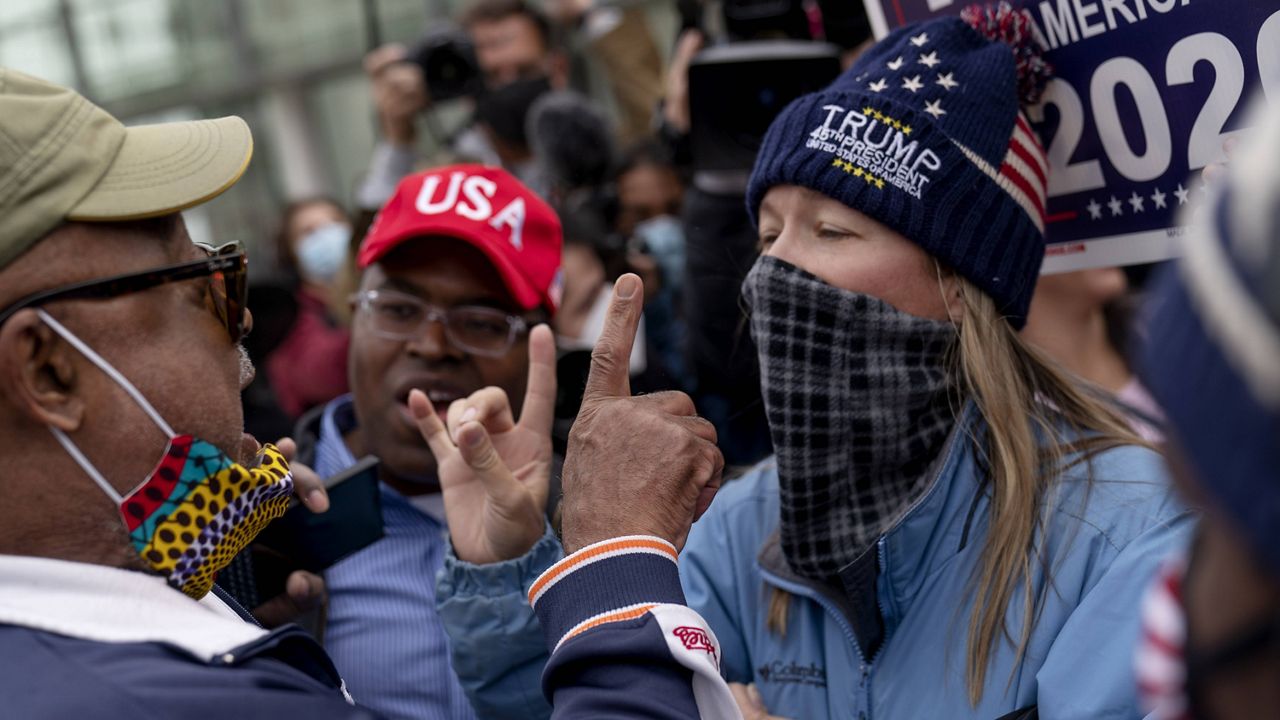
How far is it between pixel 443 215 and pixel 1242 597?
7.15 ft

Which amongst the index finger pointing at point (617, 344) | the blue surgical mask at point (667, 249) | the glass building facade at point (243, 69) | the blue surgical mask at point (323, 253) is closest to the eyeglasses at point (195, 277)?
the index finger pointing at point (617, 344)

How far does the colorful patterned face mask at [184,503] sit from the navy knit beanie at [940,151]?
1.10m

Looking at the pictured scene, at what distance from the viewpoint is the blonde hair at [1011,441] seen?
191cm

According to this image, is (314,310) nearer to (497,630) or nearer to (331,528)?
(331,528)

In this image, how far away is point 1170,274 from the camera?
81cm

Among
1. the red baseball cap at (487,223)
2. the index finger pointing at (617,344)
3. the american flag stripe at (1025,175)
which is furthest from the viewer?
the red baseball cap at (487,223)

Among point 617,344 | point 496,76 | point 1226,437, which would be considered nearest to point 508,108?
point 496,76

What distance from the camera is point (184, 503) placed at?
1534mm

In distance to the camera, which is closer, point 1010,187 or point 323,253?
point 1010,187

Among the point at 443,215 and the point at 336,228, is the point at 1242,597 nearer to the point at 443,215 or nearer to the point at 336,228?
the point at 443,215

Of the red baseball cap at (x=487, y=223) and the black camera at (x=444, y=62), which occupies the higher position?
the red baseball cap at (x=487, y=223)

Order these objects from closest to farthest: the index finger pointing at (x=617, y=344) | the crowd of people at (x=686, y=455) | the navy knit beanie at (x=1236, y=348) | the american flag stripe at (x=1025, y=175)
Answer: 1. the navy knit beanie at (x=1236, y=348)
2. the crowd of people at (x=686, y=455)
3. the index finger pointing at (x=617, y=344)
4. the american flag stripe at (x=1025, y=175)

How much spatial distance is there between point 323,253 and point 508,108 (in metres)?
1.41

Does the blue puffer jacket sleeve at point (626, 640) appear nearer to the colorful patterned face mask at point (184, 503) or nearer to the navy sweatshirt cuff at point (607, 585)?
the navy sweatshirt cuff at point (607, 585)
